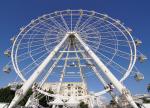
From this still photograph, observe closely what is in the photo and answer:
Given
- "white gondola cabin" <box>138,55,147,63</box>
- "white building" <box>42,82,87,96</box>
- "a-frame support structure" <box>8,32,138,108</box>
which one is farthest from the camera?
"white building" <box>42,82,87,96</box>

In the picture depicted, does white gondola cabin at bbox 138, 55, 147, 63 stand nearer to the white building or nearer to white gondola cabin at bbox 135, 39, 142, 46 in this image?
white gondola cabin at bbox 135, 39, 142, 46

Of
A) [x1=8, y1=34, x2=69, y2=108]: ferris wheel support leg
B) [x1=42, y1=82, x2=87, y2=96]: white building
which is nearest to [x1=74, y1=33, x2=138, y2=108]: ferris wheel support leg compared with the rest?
[x1=8, y1=34, x2=69, y2=108]: ferris wheel support leg

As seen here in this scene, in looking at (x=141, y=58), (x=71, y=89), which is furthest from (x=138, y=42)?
(x=71, y=89)

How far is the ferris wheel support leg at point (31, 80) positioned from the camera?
3759 centimetres

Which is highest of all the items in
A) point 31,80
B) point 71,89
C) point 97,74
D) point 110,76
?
point 71,89

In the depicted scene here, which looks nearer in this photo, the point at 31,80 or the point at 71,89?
the point at 31,80

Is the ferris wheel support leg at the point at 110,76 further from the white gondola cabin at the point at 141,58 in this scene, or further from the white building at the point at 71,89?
the white building at the point at 71,89

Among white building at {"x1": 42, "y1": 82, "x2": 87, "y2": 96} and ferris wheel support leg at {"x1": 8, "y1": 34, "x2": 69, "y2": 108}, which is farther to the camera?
white building at {"x1": 42, "y1": 82, "x2": 87, "y2": 96}

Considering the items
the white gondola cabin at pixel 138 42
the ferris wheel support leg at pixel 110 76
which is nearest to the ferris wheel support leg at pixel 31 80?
the ferris wheel support leg at pixel 110 76

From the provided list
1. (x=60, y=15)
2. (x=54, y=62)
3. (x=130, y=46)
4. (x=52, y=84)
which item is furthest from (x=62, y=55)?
(x=52, y=84)

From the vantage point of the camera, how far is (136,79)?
4222 cm

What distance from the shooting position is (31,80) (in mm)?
38719

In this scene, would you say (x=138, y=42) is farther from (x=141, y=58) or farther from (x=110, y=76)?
(x=110, y=76)

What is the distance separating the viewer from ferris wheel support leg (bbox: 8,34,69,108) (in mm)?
37594
